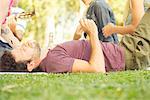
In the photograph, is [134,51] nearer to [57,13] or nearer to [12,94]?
[12,94]

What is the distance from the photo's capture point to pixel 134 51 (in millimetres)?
4188

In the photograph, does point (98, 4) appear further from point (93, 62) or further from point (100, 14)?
point (93, 62)

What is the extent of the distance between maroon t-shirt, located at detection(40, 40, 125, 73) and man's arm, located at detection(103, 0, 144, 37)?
0.24 metres

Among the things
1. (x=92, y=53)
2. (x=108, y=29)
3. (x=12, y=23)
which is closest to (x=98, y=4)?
(x=108, y=29)

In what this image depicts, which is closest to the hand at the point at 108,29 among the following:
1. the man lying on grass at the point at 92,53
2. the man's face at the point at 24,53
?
the man lying on grass at the point at 92,53

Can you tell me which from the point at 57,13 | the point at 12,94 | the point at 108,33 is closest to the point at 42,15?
the point at 57,13

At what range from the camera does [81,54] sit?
4.18 meters

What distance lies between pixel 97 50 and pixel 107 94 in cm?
247

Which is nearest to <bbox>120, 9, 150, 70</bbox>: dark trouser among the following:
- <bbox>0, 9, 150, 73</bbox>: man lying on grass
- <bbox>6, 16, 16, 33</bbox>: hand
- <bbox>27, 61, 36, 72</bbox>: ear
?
<bbox>0, 9, 150, 73</bbox>: man lying on grass

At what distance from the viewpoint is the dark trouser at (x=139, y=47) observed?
420cm

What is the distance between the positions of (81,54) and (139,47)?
23.6 inches

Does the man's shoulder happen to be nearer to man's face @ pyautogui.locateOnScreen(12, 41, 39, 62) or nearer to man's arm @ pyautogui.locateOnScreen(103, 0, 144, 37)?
man's arm @ pyautogui.locateOnScreen(103, 0, 144, 37)

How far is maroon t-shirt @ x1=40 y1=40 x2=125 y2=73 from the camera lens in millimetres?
3971

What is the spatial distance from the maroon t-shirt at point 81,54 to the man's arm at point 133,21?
0.24 m
